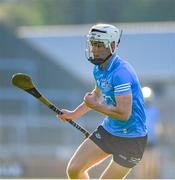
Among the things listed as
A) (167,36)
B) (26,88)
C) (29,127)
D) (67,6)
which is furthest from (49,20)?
(26,88)

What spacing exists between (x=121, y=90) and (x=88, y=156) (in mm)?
747

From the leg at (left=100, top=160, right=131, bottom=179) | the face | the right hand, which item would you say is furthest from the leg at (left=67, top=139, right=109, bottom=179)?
the face

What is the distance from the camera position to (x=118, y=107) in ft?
30.5

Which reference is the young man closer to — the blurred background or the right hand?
the right hand

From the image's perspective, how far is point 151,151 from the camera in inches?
686

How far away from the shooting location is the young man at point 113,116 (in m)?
9.42

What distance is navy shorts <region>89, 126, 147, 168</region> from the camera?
31.6 feet

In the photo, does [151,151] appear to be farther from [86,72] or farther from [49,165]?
[86,72]

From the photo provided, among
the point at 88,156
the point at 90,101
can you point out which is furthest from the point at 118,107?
the point at 88,156

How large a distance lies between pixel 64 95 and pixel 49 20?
12625mm

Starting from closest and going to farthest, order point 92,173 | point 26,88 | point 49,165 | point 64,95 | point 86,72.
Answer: point 26,88 < point 92,173 < point 49,165 < point 64,95 < point 86,72

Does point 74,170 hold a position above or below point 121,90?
below

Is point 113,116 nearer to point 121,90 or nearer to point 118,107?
point 118,107

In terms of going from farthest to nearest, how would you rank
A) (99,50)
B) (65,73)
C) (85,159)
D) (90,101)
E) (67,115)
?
(65,73) → (67,115) → (85,159) → (99,50) → (90,101)
